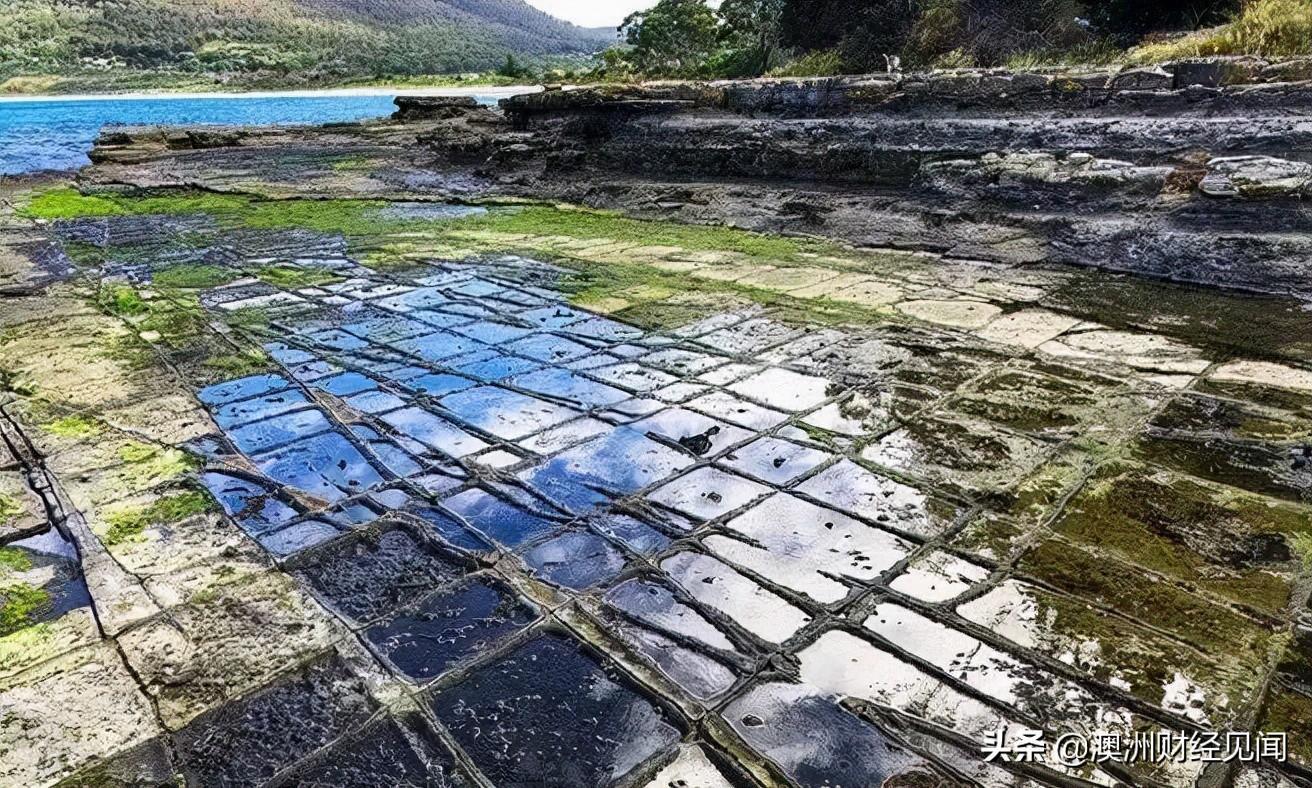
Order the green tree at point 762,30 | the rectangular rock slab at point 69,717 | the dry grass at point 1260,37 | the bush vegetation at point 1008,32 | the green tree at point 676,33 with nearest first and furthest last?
1. the rectangular rock slab at point 69,717
2. the dry grass at point 1260,37
3. the bush vegetation at point 1008,32
4. the green tree at point 762,30
5. the green tree at point 676,33

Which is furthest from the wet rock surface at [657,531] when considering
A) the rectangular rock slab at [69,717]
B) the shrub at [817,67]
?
the shrub at [817,67]

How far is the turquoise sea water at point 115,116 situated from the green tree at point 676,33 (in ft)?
24.1

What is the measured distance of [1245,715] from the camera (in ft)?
5.57

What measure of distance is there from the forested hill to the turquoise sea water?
1520 centimetres

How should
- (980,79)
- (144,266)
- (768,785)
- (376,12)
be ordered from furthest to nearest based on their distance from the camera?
1. (376,12)
2. (980,79)
3. (144,266)
4. (768,785)

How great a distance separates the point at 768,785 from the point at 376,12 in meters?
121

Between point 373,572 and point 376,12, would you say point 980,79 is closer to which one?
point 373,572

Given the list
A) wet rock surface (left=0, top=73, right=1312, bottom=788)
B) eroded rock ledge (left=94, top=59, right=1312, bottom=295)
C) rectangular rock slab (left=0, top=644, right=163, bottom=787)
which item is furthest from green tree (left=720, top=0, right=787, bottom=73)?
rectangular rock slab (left=0, top=644, right=163, bottom=787)

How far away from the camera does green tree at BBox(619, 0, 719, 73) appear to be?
34125mm

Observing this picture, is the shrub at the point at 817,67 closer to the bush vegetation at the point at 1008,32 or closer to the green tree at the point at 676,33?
the bush vegetation at the point at 1008,32

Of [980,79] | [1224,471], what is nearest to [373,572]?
[1224,471]

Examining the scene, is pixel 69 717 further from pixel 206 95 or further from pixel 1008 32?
pixel 206 95

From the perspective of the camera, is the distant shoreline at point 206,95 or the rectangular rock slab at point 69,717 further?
the distant shoreline at point 206,95

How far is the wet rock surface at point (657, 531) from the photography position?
173 centimetres
